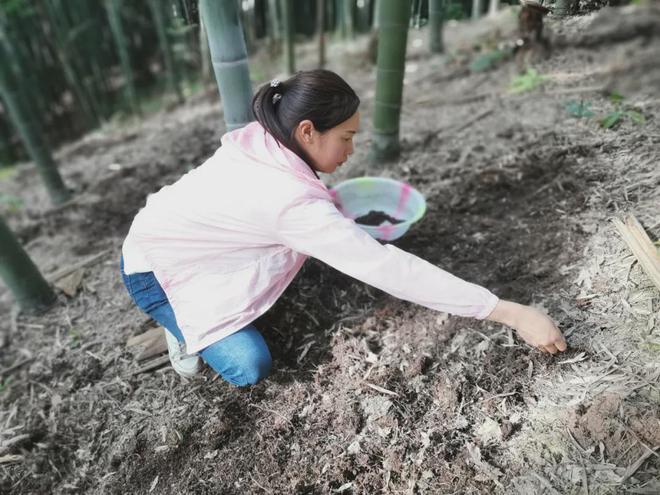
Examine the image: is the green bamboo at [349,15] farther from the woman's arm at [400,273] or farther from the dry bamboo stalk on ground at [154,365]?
the woman's arm at [400,273]

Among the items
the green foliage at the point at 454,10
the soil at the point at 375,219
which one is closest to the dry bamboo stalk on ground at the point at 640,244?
the soil at the point at 375,219

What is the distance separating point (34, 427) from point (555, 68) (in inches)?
181

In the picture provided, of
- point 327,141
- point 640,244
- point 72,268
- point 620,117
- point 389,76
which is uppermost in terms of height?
point 327,141

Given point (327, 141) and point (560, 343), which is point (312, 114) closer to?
point (327, 141)

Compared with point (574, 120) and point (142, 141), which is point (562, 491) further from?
point (142, 141)

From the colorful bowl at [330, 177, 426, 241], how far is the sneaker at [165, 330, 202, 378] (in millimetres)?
1143

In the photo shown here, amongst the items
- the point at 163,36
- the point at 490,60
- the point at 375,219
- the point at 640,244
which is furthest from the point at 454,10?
the point at 163,36

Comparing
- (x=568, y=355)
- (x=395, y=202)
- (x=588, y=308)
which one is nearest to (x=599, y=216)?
(x=588, y=308)

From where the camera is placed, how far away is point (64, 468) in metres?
1.98

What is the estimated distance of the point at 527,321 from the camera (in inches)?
58.7

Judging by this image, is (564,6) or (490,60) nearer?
(564,6)

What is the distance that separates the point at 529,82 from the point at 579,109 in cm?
79

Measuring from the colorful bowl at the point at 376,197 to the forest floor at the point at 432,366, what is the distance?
0.72 ft

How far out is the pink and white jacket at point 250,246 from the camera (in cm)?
150
